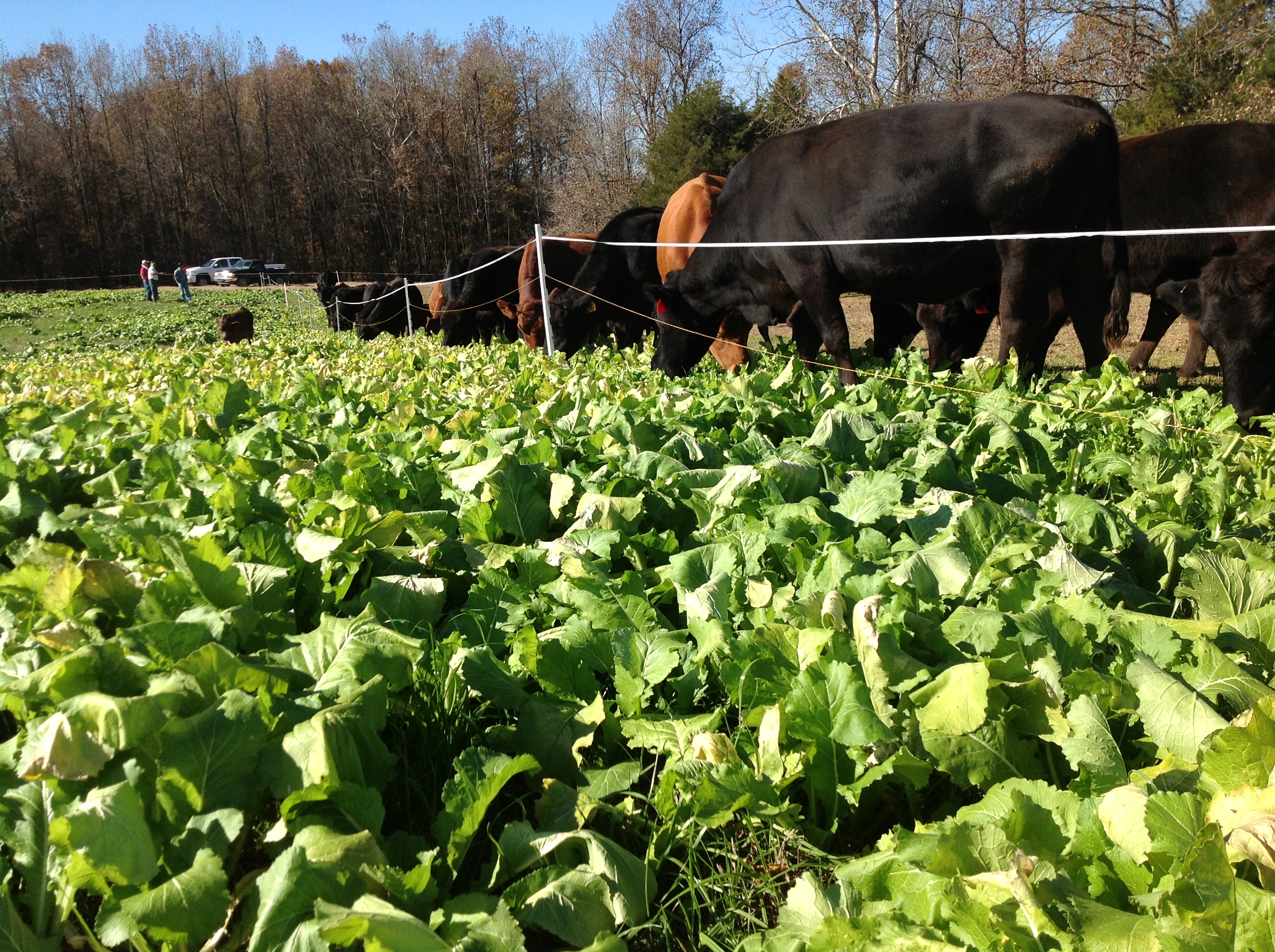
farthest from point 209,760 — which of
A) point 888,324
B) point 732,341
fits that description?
point 888,324

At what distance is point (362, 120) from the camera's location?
203ft

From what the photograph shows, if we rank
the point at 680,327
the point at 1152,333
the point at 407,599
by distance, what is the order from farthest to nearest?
1. the point at 1152,333
2. the point at 680,327
3. the point at 407,599

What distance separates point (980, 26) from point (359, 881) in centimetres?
2872

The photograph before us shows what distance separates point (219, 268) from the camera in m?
54.2

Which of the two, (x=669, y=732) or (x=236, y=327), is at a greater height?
(x=236, y=327)

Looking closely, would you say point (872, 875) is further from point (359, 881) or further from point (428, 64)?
point (428, 64)

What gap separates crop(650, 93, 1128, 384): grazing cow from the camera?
676 centimetres

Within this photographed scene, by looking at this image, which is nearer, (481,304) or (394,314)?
(481,304)

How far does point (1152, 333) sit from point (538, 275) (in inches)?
314

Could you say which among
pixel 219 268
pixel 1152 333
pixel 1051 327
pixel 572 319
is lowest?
pixel 1152 333

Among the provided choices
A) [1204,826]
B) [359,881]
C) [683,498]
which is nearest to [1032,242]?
[683,498]

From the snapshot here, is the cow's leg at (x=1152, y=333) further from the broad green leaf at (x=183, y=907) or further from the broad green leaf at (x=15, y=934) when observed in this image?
the broad green leaf at (x=15, y=934)

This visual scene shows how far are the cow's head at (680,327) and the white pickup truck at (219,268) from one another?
48655 mm

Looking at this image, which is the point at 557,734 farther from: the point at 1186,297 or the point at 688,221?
the point at 688,221
